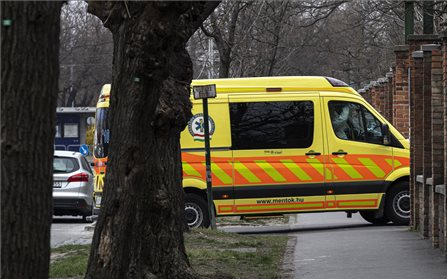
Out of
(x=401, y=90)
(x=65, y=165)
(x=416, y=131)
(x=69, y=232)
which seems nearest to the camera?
(x=416, y=131)

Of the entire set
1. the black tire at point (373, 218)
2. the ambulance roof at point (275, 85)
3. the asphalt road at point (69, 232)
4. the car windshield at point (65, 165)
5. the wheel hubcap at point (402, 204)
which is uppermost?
the ambulance roof at point (275, 85)

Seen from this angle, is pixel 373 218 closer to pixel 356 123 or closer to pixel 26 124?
pixel 356 123

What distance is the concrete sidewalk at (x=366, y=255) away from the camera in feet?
38.6

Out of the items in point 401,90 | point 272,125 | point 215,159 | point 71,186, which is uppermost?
point 401,90

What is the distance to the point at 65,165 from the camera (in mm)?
24359

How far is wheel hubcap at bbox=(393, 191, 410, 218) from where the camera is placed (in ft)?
64.3

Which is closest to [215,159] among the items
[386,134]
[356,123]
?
[356,123]

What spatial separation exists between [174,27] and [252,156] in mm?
11410

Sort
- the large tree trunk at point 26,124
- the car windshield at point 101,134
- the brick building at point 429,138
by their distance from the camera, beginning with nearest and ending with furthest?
the large tree trunk at point 26,124, the brick building at point 429,138, the car windshield at point 101,134

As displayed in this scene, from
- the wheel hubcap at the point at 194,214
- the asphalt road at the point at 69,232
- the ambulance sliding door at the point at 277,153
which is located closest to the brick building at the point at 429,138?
the ambulance sliding door at the point at 277,153

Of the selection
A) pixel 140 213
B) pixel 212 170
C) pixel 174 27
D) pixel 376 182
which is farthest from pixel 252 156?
pixel 174 27

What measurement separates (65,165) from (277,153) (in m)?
6.76

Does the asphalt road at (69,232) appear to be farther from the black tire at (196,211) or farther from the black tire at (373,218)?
the black tire at (373,218)

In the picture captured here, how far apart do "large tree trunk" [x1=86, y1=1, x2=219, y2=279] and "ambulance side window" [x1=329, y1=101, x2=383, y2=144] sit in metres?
8.78
